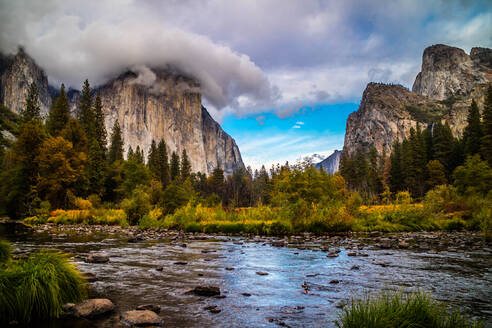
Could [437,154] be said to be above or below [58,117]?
below

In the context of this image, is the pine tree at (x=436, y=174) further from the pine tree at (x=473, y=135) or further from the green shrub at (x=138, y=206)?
the green shrub at (x=138, y=206)

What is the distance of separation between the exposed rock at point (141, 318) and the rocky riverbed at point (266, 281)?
0.03m

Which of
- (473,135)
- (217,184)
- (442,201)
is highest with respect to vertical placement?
(473,135)

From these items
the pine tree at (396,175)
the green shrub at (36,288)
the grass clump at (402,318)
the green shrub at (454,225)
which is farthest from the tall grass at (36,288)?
the pine tree at (396,175)

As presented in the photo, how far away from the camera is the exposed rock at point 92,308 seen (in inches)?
189

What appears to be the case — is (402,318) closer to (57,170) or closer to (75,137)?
(57,170)

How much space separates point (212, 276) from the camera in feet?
26.8

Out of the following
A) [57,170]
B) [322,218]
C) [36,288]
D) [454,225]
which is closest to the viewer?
[36,288]

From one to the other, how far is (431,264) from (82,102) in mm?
73250

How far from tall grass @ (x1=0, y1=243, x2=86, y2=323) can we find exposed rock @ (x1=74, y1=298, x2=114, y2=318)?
285mm

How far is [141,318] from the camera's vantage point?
4.57 m

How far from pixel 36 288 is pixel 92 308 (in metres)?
0.92

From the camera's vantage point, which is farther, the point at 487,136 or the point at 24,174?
the point at 487,136

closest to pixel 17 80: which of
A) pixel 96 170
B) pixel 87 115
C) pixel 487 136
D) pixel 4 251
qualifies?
pixel 87 115
